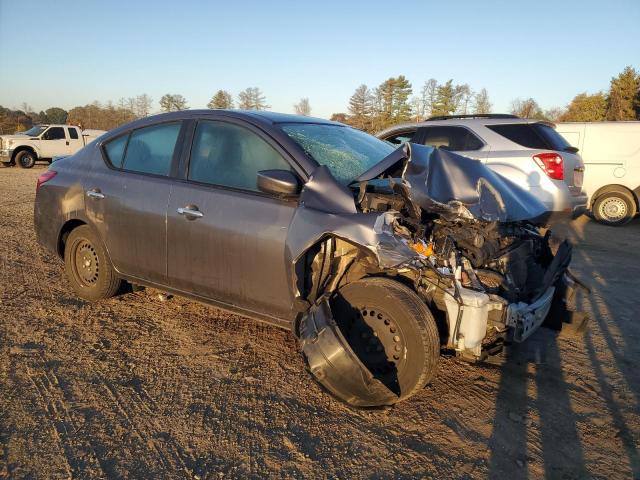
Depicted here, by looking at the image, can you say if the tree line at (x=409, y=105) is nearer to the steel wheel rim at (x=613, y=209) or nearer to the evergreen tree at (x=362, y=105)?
the evergreen tree at (x=362, y=105)

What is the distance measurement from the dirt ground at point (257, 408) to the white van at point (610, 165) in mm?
6929

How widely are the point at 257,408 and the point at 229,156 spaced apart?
1.83 meters

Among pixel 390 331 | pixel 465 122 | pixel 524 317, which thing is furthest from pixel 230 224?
pixel 465 122

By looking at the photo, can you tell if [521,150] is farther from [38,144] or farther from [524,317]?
[38,144]

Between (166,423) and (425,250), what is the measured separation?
72.8 inches

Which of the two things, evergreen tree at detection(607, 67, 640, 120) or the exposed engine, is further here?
evergreen tree at detection(607, 67, 640, 120)

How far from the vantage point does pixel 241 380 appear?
329 cm

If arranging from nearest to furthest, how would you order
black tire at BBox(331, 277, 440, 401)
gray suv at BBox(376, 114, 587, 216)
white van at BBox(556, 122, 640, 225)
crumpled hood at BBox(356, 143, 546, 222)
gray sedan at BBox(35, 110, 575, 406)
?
black tire at BBox(331, 277, 440, 401), gray sedan at BBox(35, 110, 575, 406), crumpled hood at BBox(356, 143, 546, 222), gray suv at BBox(376, 114, 587, 216), white van at BBox(556, 122, 640, 225)

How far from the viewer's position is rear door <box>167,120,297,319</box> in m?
3.30

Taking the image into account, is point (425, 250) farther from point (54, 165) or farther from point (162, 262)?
point (54, 165)

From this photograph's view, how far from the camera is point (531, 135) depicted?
24.0ft

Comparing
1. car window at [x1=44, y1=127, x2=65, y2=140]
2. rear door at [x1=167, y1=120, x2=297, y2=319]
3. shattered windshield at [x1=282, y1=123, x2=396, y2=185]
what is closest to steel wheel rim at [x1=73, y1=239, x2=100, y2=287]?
rear door at [x1=167, y1=120, x2=297, y2=319]

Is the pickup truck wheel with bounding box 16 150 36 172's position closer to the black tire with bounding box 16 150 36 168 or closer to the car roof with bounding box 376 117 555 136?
the black tire with bounding box 16 150 36 168

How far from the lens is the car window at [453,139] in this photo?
754cm
